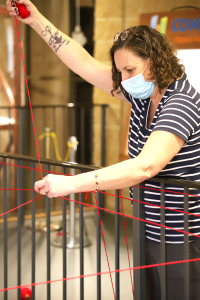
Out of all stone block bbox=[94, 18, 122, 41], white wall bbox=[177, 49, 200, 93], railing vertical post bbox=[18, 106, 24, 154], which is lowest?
railing vertical post bbox=[18, 106, 24, 154]

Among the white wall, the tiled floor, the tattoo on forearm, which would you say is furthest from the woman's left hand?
the white wall

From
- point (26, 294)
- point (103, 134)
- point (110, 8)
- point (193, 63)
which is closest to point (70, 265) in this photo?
point (26, 294)

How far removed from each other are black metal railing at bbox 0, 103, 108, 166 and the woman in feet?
8.21

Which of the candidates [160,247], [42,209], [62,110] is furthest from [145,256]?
[62,110]

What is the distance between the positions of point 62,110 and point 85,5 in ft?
4.22

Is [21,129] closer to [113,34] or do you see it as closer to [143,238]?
[113,34]

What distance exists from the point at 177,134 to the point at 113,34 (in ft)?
9.95

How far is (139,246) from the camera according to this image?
162 centimetres

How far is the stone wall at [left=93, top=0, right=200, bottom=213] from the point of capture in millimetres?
3975

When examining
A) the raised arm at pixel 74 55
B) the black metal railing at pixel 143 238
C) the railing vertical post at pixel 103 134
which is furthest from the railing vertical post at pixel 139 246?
the railing vertical post at pixel 103 134

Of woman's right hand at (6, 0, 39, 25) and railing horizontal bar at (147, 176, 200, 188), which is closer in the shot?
railing horizontal bar at (147, 176, 200, 188)

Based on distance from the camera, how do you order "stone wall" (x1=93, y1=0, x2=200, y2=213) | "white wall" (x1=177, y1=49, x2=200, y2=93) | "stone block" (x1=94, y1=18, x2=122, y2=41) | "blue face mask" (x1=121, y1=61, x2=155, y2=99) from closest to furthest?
"blue face mask" (x1=121, y1=61, x2=155, y2=99)
"white wall" (x1=177, y1=49, x2=200, y2=93)
"stone wall" (x1=93, y1=0, x2=200, y2=213)
"stone block" (x1=94, y1=18, x2=122, y2=41)

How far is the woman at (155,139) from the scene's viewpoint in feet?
4.15

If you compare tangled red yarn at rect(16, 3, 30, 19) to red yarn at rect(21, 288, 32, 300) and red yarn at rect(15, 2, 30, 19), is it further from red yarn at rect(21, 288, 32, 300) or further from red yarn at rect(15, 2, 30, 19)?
red yarn at rect(21, 288, 32, 300)
